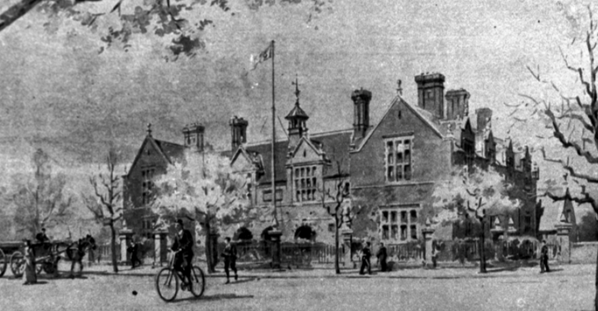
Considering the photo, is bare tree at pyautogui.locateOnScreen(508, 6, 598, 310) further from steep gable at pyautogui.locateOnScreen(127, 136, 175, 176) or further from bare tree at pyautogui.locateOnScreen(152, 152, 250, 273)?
steep gable at pyautogui.locateOnScreen(127, 136, 175, 176)

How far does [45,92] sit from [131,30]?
1032 mm

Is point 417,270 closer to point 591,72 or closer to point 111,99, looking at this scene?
point 591,72

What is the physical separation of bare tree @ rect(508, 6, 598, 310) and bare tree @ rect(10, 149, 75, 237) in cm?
442

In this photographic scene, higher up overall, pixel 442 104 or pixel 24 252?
pixel 442 104

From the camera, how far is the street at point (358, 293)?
942cm

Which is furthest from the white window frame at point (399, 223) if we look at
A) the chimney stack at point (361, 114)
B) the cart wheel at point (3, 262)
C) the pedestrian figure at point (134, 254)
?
the cart wheel at point (3, 262)

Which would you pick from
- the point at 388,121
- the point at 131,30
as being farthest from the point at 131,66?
the point at 388,121

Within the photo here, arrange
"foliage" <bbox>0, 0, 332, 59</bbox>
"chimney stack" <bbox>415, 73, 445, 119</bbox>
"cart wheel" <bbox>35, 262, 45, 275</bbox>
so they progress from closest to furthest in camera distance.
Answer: "foliage" <bbox>0, 0, 332, 59</bbox>
"chimney stack" <bbox>415, 73, 445, 119</bbox>
"cart wheel" <bbox>35, 262, 45, 275</bbox>

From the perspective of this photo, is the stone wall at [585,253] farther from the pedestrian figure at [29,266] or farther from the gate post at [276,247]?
the pedestrian figure at [29,266]

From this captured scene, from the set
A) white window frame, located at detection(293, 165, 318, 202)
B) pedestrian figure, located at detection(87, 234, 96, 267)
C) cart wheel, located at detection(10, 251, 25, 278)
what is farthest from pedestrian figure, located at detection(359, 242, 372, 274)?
cart wheel, located at detection(10, 251, 25, 278)

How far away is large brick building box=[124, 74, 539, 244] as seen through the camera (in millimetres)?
9844

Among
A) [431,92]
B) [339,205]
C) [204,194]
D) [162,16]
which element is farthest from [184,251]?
[431,92]

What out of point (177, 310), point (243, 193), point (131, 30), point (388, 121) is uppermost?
point (131, 30)

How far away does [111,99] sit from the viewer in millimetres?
9773
